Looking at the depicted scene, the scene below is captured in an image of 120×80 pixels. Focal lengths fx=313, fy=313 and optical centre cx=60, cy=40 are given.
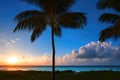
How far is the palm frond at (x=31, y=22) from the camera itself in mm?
21719

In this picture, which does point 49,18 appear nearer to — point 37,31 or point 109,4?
point 37,31

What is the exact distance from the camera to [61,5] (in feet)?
73.3

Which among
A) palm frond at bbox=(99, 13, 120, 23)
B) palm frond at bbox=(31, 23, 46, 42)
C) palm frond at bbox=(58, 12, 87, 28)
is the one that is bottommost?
palm frond at bbox=(31, 23, 46, 42)

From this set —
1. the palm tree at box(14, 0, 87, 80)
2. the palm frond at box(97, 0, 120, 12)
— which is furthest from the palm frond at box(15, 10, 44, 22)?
the palm frond at box(97, 0, 120, 12)

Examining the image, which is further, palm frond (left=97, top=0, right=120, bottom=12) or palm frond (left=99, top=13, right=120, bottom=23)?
palm frond (left=99, top=13, right=120, bottom=23)

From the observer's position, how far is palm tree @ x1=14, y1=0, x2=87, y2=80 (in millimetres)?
21781

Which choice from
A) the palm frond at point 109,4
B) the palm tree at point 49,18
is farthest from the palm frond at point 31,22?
the palm frond at point 109,4

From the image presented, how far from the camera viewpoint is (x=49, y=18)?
22.2m

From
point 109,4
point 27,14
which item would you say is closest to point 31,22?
point 27,14

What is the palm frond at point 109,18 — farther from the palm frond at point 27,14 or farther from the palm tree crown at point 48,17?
the palm frond at point 27,14

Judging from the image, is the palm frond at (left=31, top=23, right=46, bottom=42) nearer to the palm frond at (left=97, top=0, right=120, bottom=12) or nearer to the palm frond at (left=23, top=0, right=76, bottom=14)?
the palm frond at (left=23, top=0, right=76, bottom=14)

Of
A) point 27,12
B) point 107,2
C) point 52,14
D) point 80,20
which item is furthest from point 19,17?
point 107,2

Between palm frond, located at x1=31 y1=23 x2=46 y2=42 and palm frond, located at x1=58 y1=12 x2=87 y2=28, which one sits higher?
palm frond, located at x1=58 y1=12 x2=87 y2=28

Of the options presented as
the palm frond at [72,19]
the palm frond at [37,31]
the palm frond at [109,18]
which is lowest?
the palm frond at [37,31]
